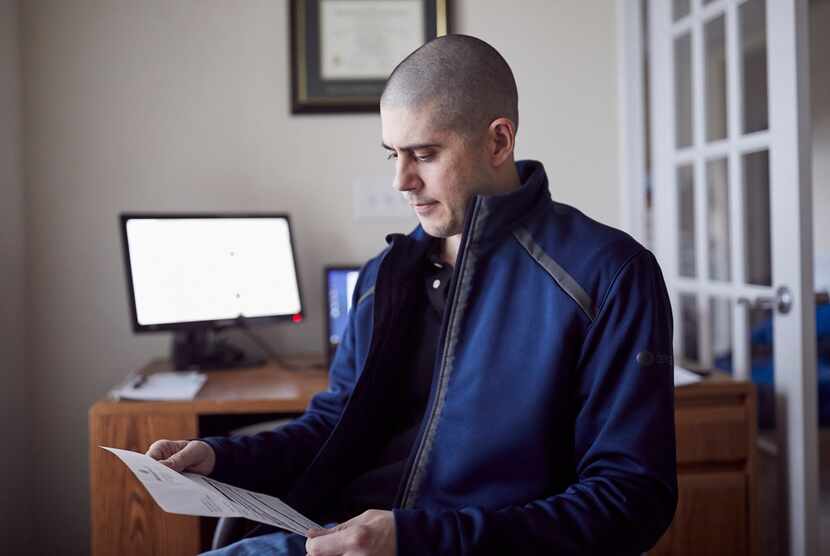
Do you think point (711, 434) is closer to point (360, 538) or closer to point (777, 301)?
point (777, 301)

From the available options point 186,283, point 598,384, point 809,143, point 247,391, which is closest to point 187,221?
point 186,283

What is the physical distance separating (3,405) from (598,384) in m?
1.75

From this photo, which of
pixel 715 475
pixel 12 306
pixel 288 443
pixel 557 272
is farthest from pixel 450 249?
pixel 12 306

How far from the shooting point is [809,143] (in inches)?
69.5

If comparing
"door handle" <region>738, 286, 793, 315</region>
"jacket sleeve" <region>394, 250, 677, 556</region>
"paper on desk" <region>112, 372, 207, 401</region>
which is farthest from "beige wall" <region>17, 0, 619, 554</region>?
"jacket sleeve" <region>394, 250, 677, 556</region>

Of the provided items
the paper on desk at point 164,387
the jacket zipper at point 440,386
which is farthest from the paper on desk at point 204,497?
the paper on desk at point 164,387

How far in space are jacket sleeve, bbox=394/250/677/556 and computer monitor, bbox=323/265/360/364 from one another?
4.07 ft

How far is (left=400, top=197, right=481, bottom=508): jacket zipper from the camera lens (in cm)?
115

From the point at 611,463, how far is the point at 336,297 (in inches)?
54.3

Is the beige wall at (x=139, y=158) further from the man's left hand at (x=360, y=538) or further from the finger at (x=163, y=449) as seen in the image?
the man's left hand at (x=360, y=538)

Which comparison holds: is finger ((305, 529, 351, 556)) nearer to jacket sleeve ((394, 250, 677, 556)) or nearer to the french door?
jacket sleeve ((394, 250, 677, 556))

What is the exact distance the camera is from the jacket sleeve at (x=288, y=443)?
1.23 metres

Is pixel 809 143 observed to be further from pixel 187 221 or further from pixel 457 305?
pixel 187 221

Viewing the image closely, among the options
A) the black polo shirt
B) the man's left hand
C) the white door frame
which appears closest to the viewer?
the man's left hand
